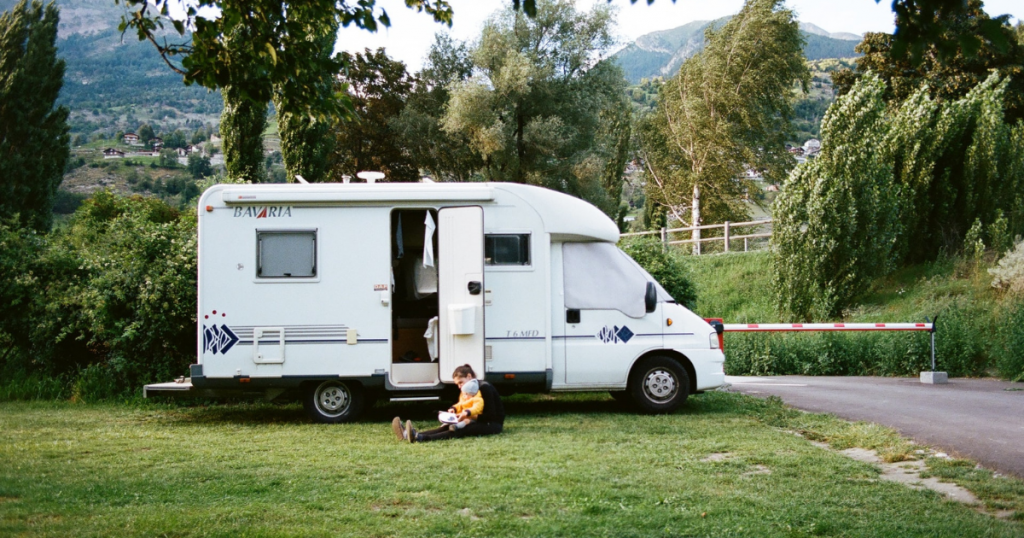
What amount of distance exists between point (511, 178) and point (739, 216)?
14.7 m

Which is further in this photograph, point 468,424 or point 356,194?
point 356,194

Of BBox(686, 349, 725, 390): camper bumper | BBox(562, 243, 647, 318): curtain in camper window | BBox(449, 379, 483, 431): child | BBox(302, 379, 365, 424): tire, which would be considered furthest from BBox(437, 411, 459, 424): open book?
BBox(686, 349, 725, 390): camper bumper

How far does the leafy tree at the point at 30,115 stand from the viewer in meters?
40.5

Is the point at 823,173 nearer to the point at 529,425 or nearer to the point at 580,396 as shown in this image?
the point at 580,396

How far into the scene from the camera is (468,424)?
9211 mm

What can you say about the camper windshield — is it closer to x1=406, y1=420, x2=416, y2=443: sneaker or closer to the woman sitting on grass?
the woman sitting on grass

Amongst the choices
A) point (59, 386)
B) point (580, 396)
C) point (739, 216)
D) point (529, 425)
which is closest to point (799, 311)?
point (580, 396)

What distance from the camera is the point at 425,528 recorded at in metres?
5.38

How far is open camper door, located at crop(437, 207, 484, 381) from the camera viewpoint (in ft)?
33.5

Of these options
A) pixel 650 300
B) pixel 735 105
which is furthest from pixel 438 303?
pixel 735 105

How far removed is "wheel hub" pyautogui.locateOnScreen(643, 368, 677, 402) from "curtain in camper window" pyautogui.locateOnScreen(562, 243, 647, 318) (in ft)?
2.67

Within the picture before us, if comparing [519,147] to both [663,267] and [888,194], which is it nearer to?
[888,194]

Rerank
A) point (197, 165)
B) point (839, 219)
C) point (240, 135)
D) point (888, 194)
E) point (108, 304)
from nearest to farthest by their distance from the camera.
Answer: point (108, 304) → point (839, 219) → point (888, 194) → point (240, 135) → point (197, 165)

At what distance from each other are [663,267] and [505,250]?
25.0 ft
